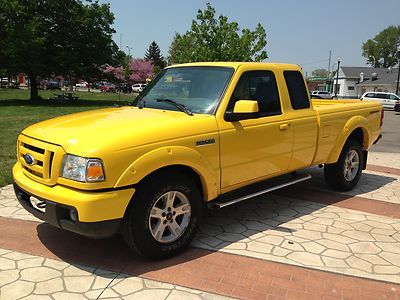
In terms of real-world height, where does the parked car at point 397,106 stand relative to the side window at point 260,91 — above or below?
below

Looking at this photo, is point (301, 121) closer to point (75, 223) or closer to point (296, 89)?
point (296, 89)

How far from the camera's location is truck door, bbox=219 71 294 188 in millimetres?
4555

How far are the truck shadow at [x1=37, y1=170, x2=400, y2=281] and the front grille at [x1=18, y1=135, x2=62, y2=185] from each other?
0.85 meters

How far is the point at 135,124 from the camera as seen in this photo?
13.2 feet

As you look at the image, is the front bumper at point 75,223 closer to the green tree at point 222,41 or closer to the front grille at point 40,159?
the front grille at point 40,159

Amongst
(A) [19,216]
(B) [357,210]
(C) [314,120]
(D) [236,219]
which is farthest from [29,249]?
(B) [357,210]

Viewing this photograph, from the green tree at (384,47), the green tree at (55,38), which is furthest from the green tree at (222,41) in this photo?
the green tree at (384,47)

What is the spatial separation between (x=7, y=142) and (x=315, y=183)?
7.69 meters

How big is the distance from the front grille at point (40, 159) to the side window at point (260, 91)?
1.90m

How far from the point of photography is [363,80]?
75.1m

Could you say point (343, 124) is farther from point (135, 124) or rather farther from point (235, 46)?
point (235, 46)

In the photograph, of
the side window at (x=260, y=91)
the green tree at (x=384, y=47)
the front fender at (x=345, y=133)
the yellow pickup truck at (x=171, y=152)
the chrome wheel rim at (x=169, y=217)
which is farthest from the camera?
the green tree at (x=384, y=47)

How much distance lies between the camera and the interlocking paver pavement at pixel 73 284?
Result: 3.45m

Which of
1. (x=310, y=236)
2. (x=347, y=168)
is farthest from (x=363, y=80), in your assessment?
(x=310, y=236)
